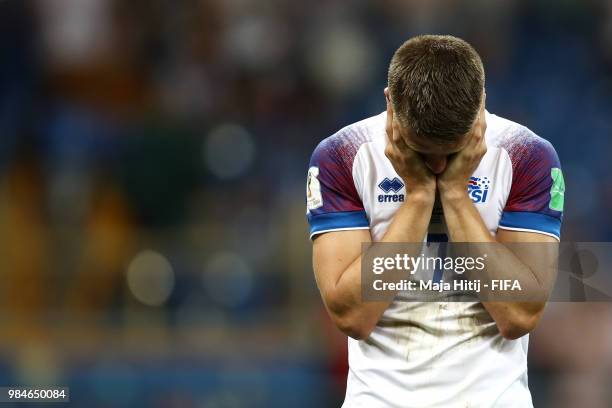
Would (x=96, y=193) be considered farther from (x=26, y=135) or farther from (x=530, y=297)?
(x=530, y=297)

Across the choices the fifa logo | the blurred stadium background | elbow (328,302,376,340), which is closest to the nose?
the fifa logo

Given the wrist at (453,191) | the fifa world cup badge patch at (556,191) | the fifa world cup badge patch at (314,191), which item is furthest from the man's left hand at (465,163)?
the fifa world cup badge patch at (314,191)

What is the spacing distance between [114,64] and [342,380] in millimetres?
3800

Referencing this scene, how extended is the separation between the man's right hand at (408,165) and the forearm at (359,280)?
0.07ft

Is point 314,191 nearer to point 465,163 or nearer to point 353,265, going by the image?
point 353,265

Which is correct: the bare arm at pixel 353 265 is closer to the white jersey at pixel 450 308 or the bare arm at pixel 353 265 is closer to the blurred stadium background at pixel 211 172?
the white jersey at pixel 450 308

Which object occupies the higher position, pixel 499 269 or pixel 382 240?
pixel 382 240

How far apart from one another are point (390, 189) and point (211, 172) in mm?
5184

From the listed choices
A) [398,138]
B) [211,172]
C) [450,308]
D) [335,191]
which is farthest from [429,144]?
[211,172]

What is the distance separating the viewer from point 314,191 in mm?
3107

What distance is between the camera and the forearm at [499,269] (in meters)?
2.86

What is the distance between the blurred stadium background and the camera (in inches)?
277

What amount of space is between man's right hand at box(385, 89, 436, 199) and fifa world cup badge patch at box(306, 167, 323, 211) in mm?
263

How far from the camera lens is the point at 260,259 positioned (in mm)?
7254
